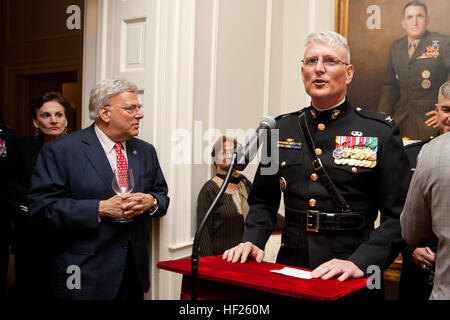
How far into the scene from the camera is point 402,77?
13.0 ft

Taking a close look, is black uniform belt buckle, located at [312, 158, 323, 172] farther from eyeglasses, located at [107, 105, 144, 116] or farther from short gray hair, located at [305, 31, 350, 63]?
eyeglasses, located at [107, 105, 144, 116]

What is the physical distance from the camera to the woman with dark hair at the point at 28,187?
10.2 ft

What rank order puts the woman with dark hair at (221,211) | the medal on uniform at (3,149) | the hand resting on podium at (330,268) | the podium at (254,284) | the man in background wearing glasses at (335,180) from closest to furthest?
the podium at (254,284), the hand resting on podium at (330,268), the man in background wearing glasses at (335,180), the woman with dark hair at (221,211), the medal on uniform at (3,149)

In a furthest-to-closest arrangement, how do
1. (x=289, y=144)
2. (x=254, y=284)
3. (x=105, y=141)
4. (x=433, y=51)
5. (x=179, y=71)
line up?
(x=433, y=51), (x=179, y=71), (x=105, y=141), (x=289, y=144), (x=254, y=284)

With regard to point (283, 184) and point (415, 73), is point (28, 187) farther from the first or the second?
point (415, 73)

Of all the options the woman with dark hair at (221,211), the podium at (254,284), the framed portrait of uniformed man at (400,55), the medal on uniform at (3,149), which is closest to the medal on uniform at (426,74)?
the framed portrait of uniformed man at (400,55)

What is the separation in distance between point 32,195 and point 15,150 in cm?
85

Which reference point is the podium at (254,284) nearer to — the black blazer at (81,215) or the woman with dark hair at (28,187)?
the black blazer at (81,215)

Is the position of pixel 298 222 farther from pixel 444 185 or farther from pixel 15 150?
pixel 15 150

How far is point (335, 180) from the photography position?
2.01 m

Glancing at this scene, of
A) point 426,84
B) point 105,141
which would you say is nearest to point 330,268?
point 105,141

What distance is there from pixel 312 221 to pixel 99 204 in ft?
3.97

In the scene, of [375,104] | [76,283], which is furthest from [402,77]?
[76,283]

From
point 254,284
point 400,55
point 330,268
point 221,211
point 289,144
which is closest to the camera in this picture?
point 254,284
